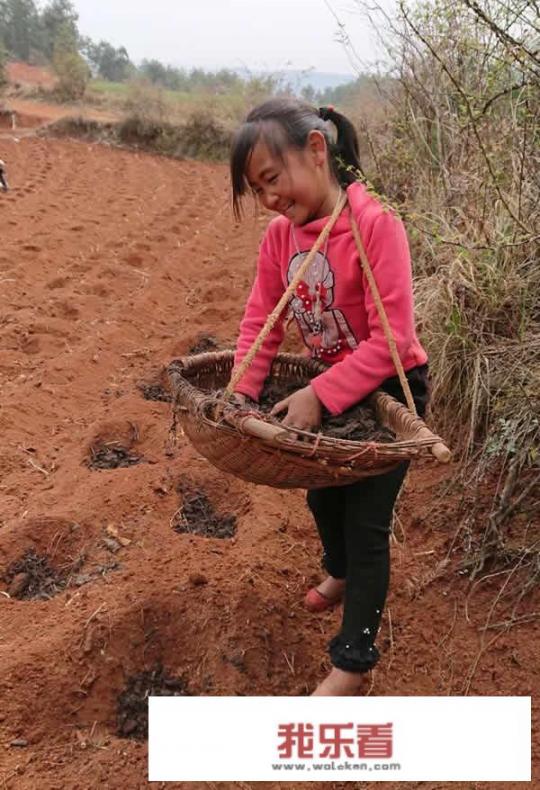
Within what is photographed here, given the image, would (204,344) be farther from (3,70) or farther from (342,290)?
(3,70)

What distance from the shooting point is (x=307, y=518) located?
273cm

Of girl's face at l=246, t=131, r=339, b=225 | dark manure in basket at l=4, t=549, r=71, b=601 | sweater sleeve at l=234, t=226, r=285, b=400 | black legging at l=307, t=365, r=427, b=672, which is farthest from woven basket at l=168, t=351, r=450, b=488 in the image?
dark manure in basket at l=4, t=549, r=71, b=601

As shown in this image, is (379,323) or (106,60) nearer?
(379,323)


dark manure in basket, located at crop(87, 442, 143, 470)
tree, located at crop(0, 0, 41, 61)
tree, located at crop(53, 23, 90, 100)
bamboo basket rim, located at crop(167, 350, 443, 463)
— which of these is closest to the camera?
bamboo basket rim, located at crop(167, 350, 443, 463)

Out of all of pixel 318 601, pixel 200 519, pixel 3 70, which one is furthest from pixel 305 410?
pixel 3 70

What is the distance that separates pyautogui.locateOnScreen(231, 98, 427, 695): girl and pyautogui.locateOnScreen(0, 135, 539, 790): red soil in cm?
39

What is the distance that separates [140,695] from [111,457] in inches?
50.8

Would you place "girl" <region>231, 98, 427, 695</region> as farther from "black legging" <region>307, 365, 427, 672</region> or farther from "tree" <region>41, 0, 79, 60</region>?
"tree" <region>41, 0, 79, 60</region>

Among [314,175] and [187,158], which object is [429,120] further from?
[187,158]

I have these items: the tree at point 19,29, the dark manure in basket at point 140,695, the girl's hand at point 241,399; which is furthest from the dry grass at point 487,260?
the tree at point 19,29

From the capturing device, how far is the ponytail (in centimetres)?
173

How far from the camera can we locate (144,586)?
88.7 inches

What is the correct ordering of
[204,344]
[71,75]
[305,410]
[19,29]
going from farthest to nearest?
[19,29] → [71,75] → [204,344] → [305,410]

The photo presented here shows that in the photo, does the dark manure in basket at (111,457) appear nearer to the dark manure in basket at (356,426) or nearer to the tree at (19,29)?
the dark manure in basket at (356,426)
